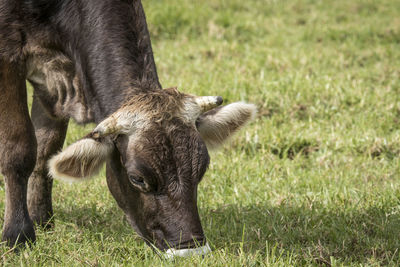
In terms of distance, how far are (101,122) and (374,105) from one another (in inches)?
161

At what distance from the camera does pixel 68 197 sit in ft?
17.0

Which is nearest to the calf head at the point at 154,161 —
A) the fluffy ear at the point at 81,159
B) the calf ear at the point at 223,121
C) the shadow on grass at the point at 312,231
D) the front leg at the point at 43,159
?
the fluffy ear at the point at 81,159

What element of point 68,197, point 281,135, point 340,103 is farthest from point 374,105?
point 68,197

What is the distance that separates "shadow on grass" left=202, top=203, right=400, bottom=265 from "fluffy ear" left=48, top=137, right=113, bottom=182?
3.10 ft

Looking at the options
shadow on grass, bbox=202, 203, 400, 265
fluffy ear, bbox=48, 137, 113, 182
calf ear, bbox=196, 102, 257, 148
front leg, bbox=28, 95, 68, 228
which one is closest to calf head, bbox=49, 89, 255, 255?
fluffy ear, bbox=48, 137, 113, 182

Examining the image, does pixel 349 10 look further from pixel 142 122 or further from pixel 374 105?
pixel 142 122

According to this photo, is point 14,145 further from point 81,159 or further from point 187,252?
point 187,252

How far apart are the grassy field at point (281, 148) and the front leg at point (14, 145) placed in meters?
0.22

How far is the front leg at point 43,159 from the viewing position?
15.9ft

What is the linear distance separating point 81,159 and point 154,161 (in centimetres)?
49

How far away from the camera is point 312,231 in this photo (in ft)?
14.4

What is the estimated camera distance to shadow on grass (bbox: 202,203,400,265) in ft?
13.1

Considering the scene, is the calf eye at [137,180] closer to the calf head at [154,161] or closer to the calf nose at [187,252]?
the calf head at [154,161]

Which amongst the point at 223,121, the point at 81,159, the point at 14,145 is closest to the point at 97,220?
the point at 14,145
